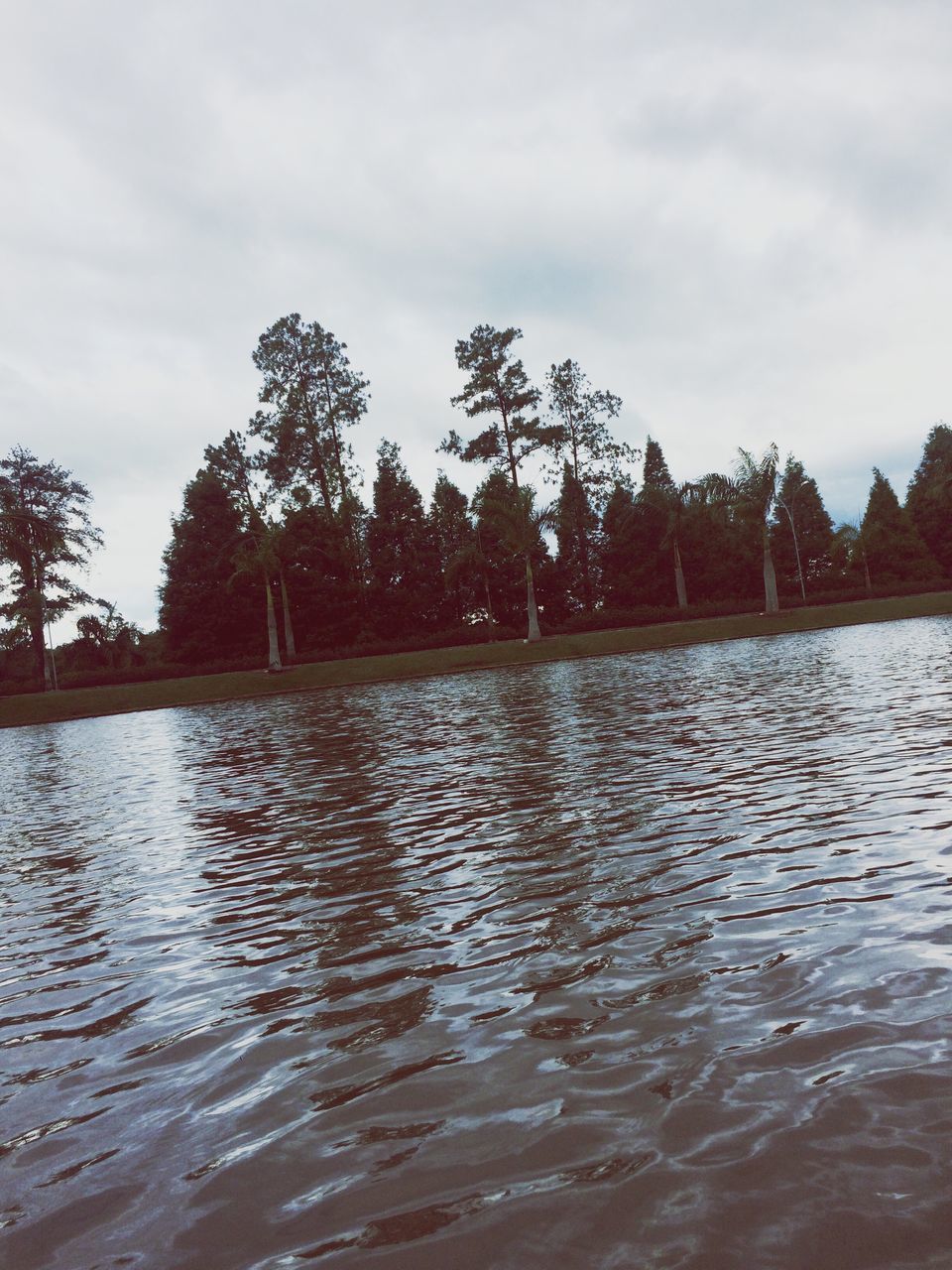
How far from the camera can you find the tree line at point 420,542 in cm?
5719

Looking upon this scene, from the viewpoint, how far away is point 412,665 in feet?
144

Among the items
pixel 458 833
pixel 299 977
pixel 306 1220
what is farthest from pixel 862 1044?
pixel 458 833

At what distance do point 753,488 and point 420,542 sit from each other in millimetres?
29282

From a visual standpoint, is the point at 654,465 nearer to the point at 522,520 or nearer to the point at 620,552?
the point at 620,552

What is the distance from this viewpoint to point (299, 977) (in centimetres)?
542

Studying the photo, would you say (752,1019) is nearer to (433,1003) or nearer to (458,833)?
(433,1003)

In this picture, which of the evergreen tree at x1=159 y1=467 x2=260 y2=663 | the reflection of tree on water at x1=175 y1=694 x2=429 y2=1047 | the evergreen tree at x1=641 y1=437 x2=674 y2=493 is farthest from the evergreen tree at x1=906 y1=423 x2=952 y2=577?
the reflection of tree on water at x1=175 y1=694 x2=429 y2=1047

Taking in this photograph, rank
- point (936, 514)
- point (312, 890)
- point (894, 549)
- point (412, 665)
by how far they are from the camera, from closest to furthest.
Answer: point (312, 890), point (412, 665), point (894, 549), point (936, 514)

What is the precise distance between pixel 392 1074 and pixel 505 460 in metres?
61.7

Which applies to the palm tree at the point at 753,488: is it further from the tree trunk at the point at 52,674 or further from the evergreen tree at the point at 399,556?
the tree trunk at the point at 52,674

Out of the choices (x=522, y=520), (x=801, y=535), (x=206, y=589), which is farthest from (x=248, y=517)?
(x=801, y=535)

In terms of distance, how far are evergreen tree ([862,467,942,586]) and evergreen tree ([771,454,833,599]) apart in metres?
4.89

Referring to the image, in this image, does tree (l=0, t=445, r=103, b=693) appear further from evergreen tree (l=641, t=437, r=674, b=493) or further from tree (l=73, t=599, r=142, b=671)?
evergreen tree (l=641, t=437, r=674, b=493)

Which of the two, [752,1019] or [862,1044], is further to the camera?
[752,1019]
